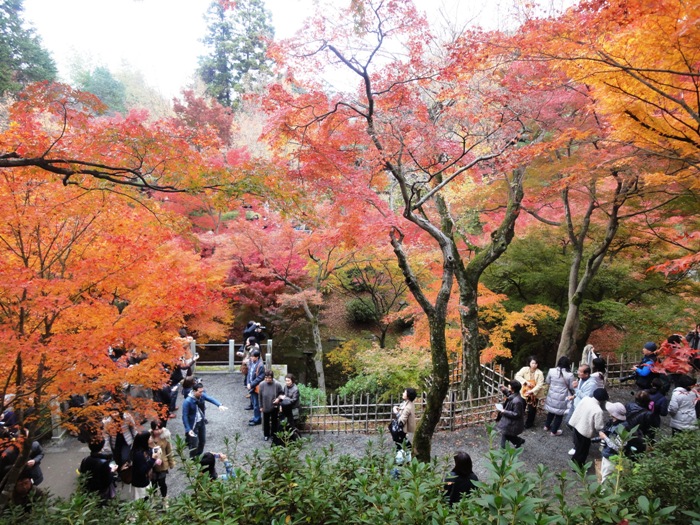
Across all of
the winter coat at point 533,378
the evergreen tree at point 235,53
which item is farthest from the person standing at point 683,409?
the evergreen tree at point 235,53

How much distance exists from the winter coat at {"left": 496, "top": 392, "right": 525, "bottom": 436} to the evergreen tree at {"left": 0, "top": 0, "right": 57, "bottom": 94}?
26.1m

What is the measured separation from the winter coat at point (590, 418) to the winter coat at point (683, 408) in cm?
125

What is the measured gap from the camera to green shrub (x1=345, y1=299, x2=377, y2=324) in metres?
21.0

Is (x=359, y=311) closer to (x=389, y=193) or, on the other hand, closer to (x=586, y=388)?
(x=389, y=193)

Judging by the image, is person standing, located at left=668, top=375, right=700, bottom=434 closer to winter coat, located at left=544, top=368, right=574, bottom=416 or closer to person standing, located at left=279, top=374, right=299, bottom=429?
winter coat, located at left=544, top=368, right=574, bottom=416

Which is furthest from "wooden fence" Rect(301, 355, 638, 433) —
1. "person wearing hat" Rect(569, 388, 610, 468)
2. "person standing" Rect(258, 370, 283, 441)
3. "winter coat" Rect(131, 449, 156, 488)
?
"winter coat" Rect(131, 449, 156, 488)

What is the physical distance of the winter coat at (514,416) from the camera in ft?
21.6

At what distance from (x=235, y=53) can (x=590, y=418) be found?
94.1 ft

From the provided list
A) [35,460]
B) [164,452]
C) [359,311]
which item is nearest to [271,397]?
[164,452]

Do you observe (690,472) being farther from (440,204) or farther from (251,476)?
(440,204)

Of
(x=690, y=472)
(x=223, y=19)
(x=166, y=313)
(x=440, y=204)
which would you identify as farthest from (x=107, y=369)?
(x=223, y=19)

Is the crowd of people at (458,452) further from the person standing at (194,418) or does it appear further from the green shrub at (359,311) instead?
the green shrub at (359,311)

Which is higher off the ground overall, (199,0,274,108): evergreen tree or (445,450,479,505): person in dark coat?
(199,0,274,108): evergreen tree

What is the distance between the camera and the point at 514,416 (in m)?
6.59
